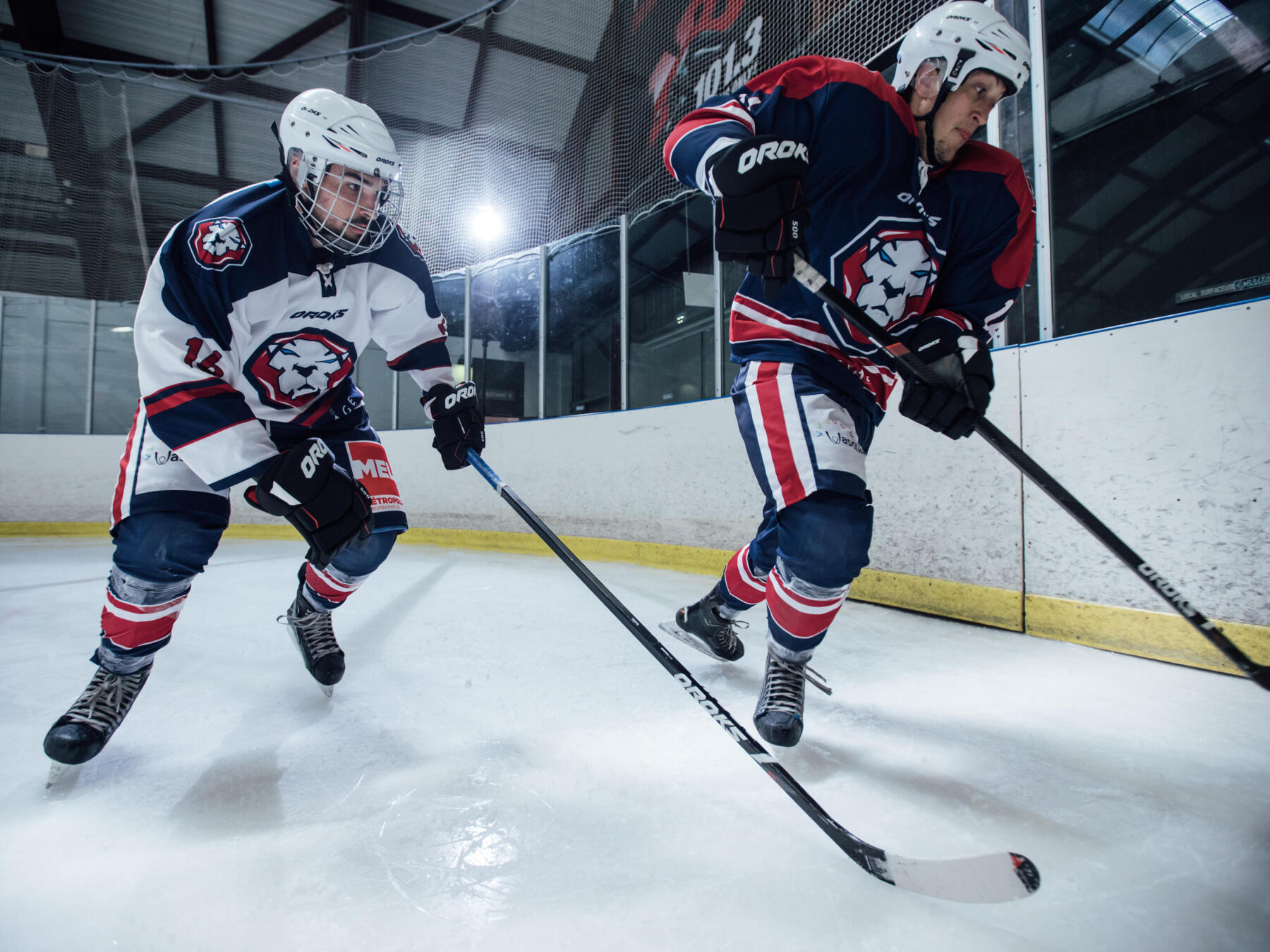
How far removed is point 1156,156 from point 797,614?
2697 mm

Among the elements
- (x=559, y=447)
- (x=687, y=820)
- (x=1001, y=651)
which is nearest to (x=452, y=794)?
(x=687, y=820)

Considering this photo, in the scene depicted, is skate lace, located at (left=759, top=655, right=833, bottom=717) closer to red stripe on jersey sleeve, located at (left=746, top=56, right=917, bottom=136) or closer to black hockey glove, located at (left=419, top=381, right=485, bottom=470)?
black hockey glove, located at (left=419, top=381, right=485, bottom=470)

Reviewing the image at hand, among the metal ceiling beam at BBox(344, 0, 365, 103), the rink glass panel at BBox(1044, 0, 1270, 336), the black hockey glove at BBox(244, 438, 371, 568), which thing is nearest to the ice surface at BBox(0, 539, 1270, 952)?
the black hockey glove at BBox(244, 438, 371, 568)

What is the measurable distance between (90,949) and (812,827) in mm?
856

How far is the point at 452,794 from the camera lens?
93cm

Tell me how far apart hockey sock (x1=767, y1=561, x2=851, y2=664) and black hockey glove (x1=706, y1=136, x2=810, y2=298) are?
54cm

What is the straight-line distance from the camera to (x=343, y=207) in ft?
3.69

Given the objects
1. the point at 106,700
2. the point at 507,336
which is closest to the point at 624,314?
the point at 507,336

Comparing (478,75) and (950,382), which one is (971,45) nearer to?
(950,382)

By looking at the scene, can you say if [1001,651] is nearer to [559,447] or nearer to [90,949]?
[90,949]

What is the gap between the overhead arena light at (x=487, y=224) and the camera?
3932 mm

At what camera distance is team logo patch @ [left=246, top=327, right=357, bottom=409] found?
1.22 m

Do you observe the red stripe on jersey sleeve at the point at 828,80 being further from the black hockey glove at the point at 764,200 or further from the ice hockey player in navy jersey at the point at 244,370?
the ice hockey player in navy jersey at the point at 244,370

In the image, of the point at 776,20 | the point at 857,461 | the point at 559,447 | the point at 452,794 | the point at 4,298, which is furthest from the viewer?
the point at 4,298
